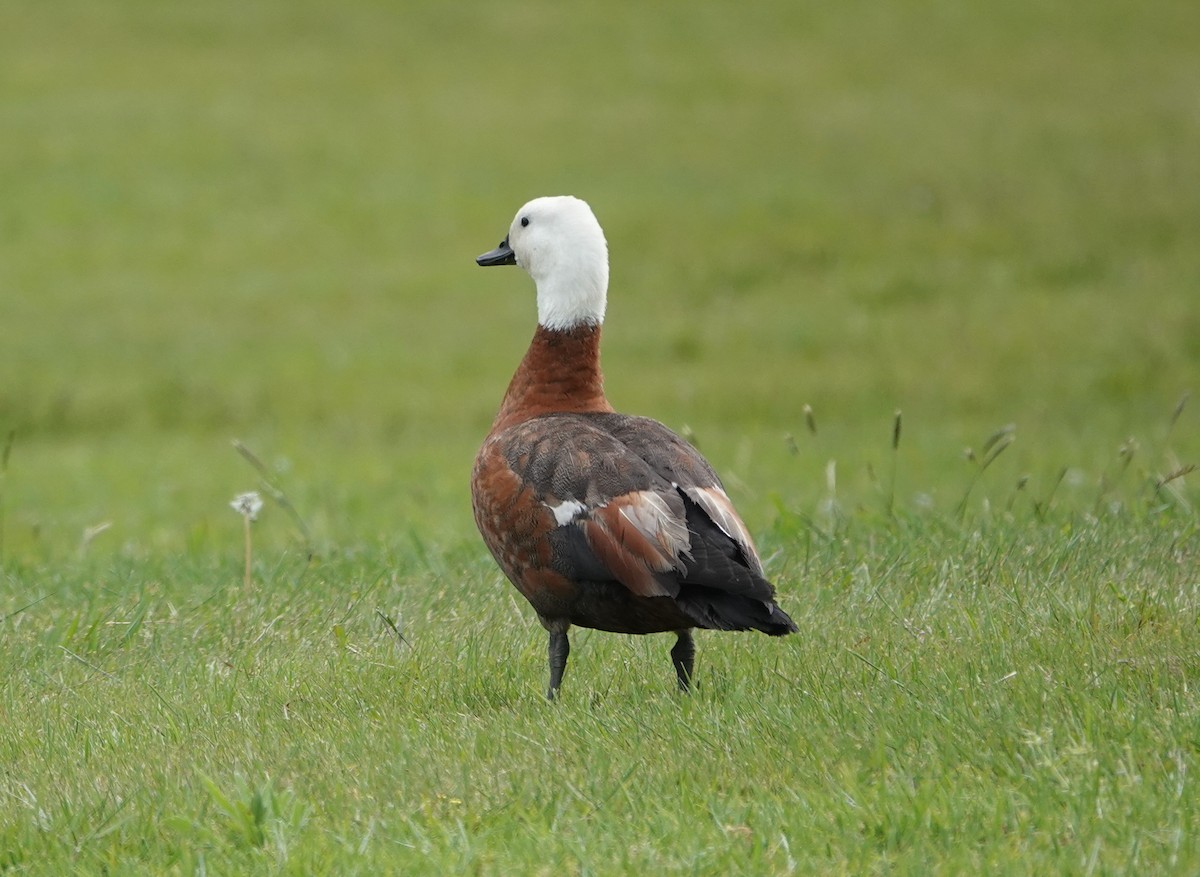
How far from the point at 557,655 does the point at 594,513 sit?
0.50 m

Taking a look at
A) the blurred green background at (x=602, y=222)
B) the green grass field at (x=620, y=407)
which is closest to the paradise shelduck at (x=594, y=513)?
the green grass field at (x=620, y=407)

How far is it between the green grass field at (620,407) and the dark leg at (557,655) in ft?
0.44

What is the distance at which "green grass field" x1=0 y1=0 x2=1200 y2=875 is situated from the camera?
364 centimetres

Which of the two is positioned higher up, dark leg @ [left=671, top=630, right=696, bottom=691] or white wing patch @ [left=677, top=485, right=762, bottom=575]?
white wing patch @ [left=677, top=485, right=762, bottom=575]

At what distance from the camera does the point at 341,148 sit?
68.6ft

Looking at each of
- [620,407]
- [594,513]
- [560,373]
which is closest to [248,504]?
[560,373]

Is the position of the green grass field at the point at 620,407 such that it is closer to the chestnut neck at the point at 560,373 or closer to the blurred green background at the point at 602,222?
the blurred green background at the point at 602,222

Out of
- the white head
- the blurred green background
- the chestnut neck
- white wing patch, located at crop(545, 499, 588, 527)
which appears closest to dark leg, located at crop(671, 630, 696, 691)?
white wing patch, located at crop(545, 499, 588, 527)

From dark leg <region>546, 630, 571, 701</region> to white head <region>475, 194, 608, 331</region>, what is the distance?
46.3 inches

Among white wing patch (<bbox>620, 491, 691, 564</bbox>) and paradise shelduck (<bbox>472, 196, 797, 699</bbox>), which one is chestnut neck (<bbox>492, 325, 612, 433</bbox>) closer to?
paradise shelduck (<bbox>472, 196, 797, 699</bbox>)

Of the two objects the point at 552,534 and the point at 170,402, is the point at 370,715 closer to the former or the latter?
the point at 552,534

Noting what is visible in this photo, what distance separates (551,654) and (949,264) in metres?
13.5

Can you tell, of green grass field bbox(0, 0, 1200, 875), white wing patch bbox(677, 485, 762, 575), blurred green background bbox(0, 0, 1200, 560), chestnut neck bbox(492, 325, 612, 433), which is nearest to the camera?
green grass field bbox(0, 0, 1200, 875)

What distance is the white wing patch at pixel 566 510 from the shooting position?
4.44 m
